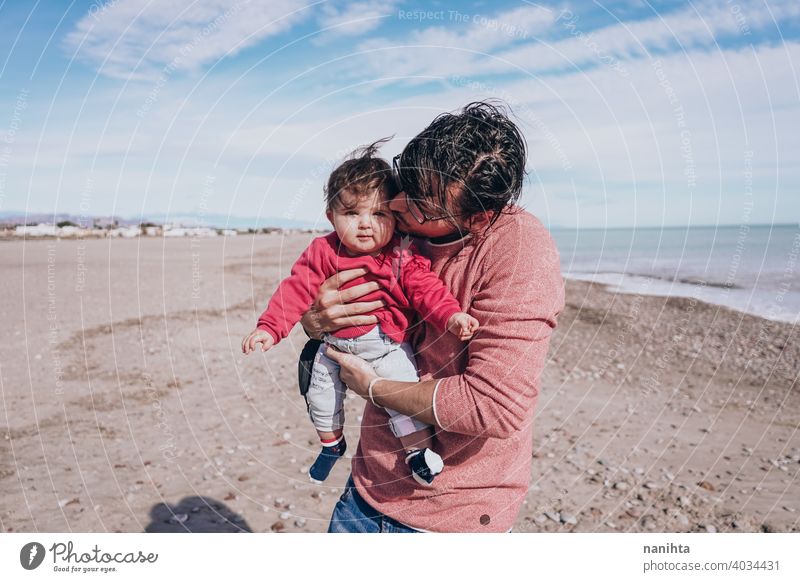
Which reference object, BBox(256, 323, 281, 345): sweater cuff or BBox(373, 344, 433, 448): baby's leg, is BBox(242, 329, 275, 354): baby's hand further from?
BBox(373, 344, 433, 448): baby's leg

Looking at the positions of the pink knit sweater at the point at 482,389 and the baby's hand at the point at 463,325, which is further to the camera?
the baby's hand at the point at 463,325

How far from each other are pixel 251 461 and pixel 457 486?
14.9 feet

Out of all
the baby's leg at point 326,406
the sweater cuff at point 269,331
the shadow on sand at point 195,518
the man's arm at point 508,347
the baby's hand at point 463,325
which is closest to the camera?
the man's arm at point 508,347

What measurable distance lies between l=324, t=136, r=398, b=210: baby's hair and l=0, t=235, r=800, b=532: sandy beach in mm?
3485

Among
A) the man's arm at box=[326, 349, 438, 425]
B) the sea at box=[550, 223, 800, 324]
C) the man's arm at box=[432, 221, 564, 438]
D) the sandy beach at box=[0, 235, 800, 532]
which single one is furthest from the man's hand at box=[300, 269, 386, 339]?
the sea at box=[550, 223, 800, 324]

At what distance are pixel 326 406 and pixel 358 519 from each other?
588 millimetres

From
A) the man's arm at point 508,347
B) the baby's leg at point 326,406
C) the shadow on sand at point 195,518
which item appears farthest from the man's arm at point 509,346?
the shadow on sand at point 195,518

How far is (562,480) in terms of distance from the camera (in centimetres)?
612

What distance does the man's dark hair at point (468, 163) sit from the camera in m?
2.18

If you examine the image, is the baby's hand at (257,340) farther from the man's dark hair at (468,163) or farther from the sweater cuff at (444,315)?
the man's dark hair at (468,163)

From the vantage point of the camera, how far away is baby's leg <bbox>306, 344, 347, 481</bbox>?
2.98 m

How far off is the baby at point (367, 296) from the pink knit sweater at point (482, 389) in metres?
0.08

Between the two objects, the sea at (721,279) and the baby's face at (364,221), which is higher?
the baby's face at (364,221)
